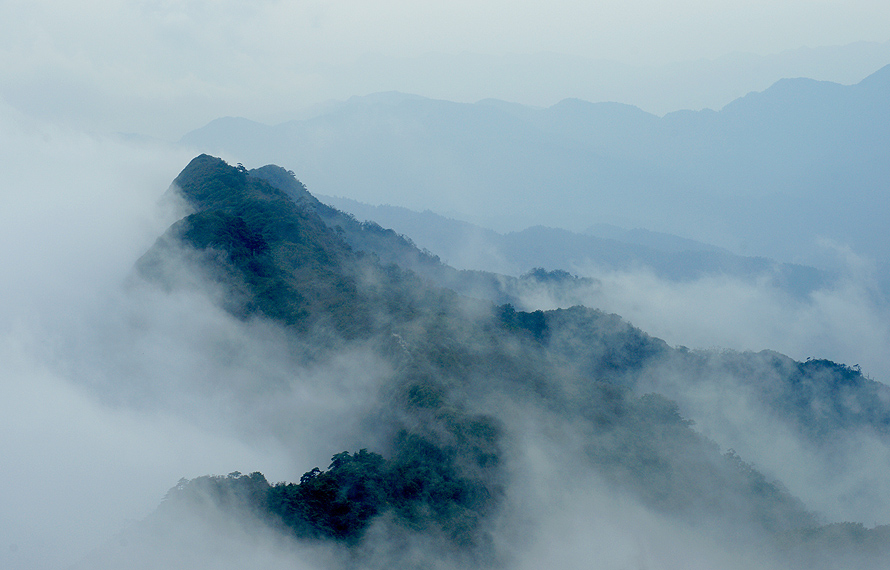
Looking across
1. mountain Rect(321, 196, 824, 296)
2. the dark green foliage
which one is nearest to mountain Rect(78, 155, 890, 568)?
the dark green foliage

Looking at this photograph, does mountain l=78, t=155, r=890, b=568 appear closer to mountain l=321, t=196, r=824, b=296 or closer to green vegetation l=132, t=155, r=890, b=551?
green vegetation l=132, t=155, r=890, b=551

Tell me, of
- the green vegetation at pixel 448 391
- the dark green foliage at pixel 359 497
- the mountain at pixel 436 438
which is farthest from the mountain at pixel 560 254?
the dark green foliage at pixel 359 497

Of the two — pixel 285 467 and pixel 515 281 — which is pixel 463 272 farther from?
pixel 285 467

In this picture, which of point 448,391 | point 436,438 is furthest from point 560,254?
point 436,438

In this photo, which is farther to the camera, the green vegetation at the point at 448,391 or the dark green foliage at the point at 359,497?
Result: the green vegetation at the point at 448,391

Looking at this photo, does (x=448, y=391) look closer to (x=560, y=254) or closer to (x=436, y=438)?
(x=436, y=438)

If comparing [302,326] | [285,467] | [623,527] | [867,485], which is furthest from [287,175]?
[867,485]

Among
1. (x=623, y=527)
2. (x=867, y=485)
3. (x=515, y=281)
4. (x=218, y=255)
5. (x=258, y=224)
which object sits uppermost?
(x=515, y=281)

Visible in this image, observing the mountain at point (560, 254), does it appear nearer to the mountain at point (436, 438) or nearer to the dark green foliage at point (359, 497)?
the mountain at point (436, 438)
